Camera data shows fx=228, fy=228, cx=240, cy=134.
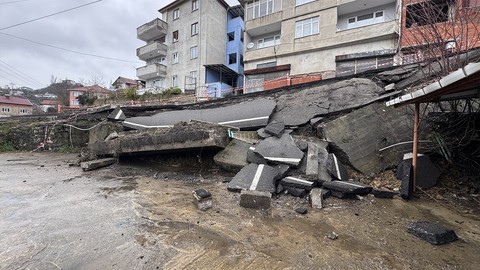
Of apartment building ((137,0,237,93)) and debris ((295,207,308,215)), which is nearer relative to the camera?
debris ((295,207,308,215))

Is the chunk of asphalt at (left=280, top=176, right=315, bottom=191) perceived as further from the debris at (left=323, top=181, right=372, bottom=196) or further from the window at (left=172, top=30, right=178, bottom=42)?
the window at (left=172, top=30, right=178, bottom=42)

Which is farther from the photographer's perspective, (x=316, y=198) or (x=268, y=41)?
(x=268, y=41)

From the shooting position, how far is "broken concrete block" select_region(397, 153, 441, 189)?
4.31m

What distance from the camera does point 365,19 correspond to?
52.1ft

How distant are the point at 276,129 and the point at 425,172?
10.3ft

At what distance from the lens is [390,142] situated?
5.18 metres

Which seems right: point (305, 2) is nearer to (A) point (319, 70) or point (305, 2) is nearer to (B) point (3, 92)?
(A) point (319, 70)

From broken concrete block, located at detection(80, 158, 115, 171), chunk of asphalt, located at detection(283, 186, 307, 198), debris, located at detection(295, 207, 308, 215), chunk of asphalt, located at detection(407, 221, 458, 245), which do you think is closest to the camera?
chunk of asphalt, located at detection(407, 221, 458, 245)

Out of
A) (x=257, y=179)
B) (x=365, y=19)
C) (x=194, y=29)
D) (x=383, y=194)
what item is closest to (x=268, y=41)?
(x=365, y=19)

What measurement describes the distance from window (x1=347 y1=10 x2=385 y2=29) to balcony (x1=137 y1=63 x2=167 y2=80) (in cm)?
1928

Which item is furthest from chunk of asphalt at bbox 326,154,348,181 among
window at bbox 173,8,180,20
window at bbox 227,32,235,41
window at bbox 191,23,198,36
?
window at bbox 173,8,180,20

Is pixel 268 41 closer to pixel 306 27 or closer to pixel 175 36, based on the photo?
pixel 306 27

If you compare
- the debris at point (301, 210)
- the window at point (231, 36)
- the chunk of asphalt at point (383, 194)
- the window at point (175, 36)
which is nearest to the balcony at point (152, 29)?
the window at point (175, 36)

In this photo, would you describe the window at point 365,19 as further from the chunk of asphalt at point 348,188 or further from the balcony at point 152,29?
the balcony at point 152,29
